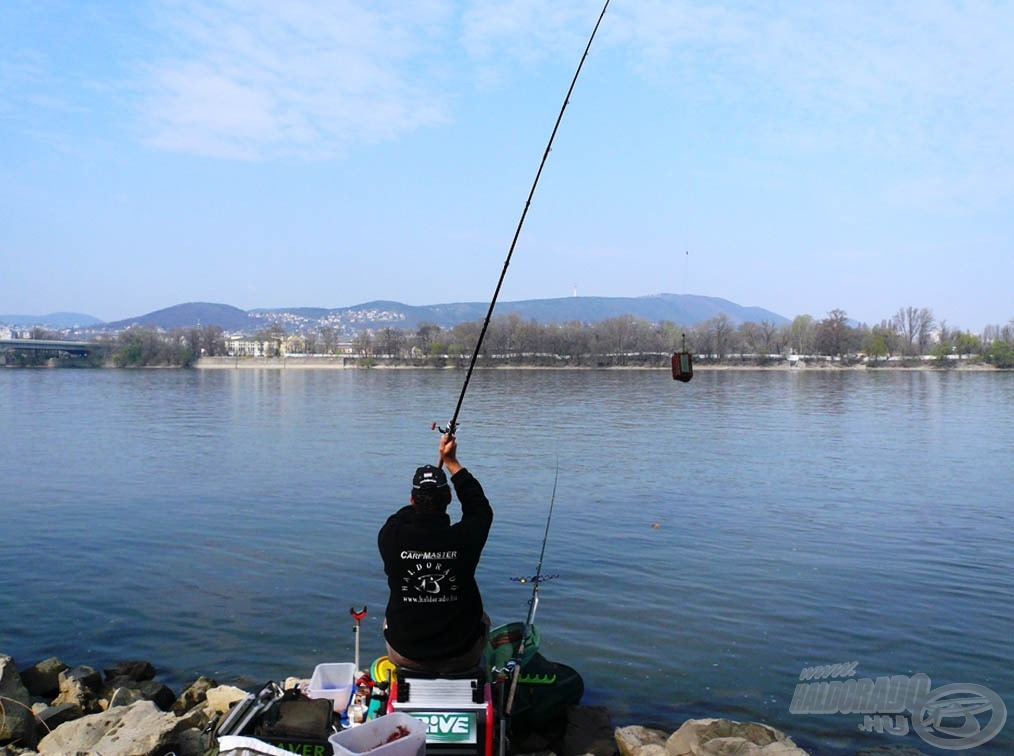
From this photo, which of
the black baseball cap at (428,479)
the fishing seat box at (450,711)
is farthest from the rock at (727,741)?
the black baseball cap at (428,479)

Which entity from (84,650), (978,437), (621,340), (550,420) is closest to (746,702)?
(84,650)

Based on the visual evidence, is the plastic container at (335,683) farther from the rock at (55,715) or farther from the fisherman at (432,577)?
the rock at (55,715)

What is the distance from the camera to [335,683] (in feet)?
18.2

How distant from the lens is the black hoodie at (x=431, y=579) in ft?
14.7

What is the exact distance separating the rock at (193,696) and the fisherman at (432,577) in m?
2.80

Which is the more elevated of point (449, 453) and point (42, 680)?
point (449, 453)

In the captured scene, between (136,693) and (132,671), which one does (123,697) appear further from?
(132,671)

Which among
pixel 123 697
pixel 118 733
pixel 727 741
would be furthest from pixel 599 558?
pixel 118 733

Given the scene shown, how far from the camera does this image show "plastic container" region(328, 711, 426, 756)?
384cm

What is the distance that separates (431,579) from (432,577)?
0.01 meters

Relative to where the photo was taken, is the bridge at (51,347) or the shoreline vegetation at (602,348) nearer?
the shoreline vegetation at (602,348)

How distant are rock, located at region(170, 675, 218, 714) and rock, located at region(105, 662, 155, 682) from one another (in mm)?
650

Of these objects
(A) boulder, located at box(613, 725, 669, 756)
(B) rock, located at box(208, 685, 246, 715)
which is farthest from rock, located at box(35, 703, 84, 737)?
(A) boulder, located at box(613, 725, 669, 756)

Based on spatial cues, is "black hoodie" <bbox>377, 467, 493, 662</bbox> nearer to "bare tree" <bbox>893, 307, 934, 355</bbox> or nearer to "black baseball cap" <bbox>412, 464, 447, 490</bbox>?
"black baseball cap" <bbox>412, 464, 447, 490</bbox>
